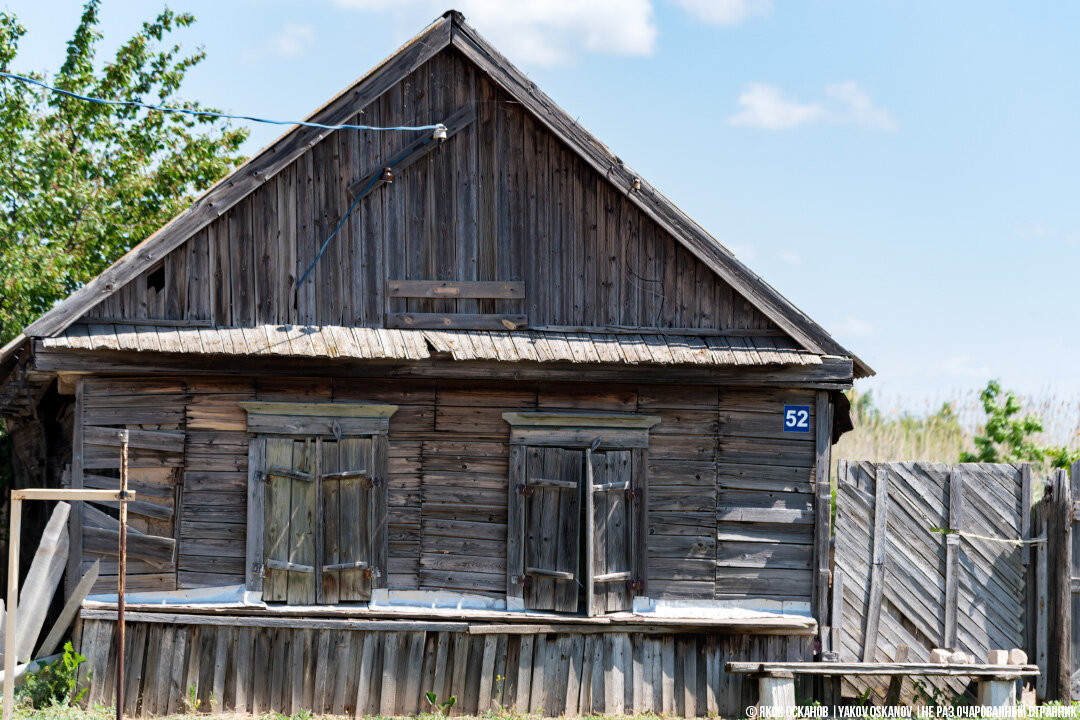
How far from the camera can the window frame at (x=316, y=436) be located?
28.2 ft

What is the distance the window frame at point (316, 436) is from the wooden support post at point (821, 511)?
4.09 meters

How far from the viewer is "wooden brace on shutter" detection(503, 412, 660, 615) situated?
28.9 feet

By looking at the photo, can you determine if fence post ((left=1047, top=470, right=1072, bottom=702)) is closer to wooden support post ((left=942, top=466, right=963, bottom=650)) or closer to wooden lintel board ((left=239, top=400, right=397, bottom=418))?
wooden support post ((left=942, top=466, right=963, bottom=650))

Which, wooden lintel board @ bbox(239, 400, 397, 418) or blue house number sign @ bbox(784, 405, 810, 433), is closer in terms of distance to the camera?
wooden lintel board @ bbox(239, 400, 397, 418)

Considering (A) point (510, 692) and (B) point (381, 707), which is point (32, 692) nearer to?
(B) point (381, 707)

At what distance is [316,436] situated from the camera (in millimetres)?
8758

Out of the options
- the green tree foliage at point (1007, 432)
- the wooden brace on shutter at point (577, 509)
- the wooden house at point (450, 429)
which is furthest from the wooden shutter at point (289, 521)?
the green tree foliage at point (1007, 432)

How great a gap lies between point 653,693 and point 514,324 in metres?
3.74

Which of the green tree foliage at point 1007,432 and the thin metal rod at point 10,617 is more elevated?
the green tree foliage at point 1007,432

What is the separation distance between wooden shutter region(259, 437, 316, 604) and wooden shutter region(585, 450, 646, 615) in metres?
2.60

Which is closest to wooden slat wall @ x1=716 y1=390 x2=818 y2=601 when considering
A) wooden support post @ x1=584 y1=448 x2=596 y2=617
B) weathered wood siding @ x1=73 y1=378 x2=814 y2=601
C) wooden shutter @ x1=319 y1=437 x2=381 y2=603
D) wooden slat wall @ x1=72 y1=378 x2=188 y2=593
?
weathered wood siding @ x1=73 y1=378 x2=814 y2=601

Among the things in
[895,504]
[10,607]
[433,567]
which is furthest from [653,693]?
[10,607]

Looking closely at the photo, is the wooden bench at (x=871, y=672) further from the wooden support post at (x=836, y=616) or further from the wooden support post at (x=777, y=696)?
the wooden support post at (x=836, y=616)

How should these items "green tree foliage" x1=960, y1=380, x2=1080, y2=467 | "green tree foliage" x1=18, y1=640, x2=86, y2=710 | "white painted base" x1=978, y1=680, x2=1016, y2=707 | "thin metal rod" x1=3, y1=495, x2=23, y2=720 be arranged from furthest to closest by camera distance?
"green tree foliage" x1=960, y1=380, x2=1080, y2=467, "white painted base" x1=978, y1=680, x2=1016, y2=707, "green tree foliage" x1=18, y1=640, x2=86, y2=710, "thin metal rod" x1=3, y1=495, x2=23, y2=720
